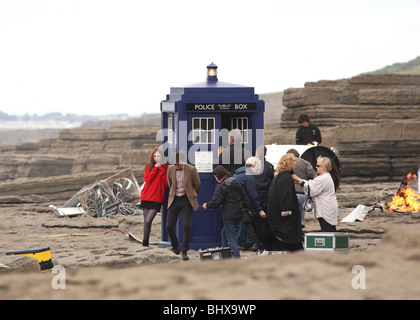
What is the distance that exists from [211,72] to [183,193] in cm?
229

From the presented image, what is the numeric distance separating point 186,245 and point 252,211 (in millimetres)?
1228

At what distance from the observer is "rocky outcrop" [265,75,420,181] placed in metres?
26.3


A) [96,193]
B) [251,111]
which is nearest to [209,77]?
[251,111]

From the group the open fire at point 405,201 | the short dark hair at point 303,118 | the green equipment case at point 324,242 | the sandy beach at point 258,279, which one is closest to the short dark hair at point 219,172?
the green equipment case at point 324,242

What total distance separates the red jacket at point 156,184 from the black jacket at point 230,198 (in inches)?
58.8

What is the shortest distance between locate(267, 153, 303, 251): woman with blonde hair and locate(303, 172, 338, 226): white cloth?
1.95 ft

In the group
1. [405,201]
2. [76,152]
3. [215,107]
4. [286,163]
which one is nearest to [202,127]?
[215,107]

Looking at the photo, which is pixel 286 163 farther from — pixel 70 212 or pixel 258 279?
pixel 70 212

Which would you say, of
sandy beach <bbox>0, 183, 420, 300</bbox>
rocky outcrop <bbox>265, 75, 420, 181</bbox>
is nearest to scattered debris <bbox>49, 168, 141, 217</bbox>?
rocky outcrop <bbox>265, 75, 420, 181</bbox>

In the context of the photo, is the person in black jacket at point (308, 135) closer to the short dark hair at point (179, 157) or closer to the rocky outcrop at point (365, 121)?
the short dark hair at point (179, 157)

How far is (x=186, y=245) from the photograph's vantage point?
41.4 feet

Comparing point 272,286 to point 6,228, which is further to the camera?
point 6,228

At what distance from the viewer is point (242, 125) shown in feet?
44.2

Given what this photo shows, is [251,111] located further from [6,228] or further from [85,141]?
[85,141]
